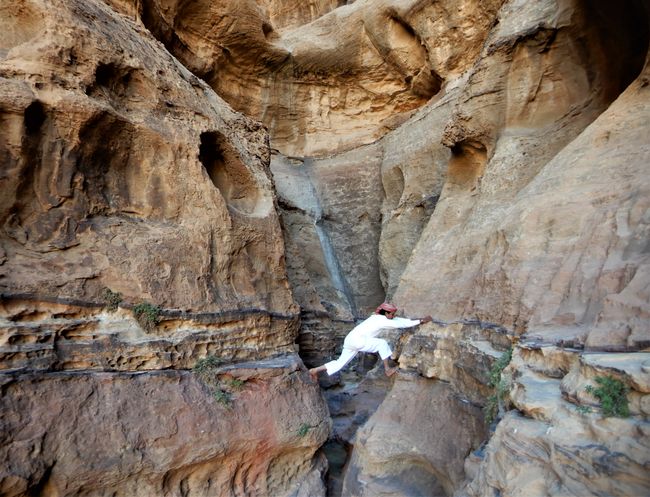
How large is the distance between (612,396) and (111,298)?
5.34 m

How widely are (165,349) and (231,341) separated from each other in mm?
994

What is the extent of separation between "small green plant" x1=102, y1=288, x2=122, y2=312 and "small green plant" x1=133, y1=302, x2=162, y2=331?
22cm

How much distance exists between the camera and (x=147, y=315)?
18.7ft

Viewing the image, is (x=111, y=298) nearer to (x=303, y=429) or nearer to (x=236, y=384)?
(x=236, y=384)

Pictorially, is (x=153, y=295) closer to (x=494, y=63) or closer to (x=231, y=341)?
(x=231, y=341)

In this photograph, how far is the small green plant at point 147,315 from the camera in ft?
18.6

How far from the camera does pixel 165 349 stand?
568cm

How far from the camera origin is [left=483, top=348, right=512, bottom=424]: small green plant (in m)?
4.00

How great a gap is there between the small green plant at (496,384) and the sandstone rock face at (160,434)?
2976 mm

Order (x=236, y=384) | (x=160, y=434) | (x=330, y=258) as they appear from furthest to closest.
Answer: (x=330, y=258) → (x=236, y=384) → (x=160, y=434)

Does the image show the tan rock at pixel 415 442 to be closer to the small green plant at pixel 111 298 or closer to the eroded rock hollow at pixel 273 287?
the eroded rock hollow at pixel 273 287

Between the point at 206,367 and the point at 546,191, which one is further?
the point at 206,367

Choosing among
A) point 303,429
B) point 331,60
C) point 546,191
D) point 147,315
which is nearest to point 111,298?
point 147,315

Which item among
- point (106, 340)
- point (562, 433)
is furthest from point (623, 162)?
point (106, 340)
